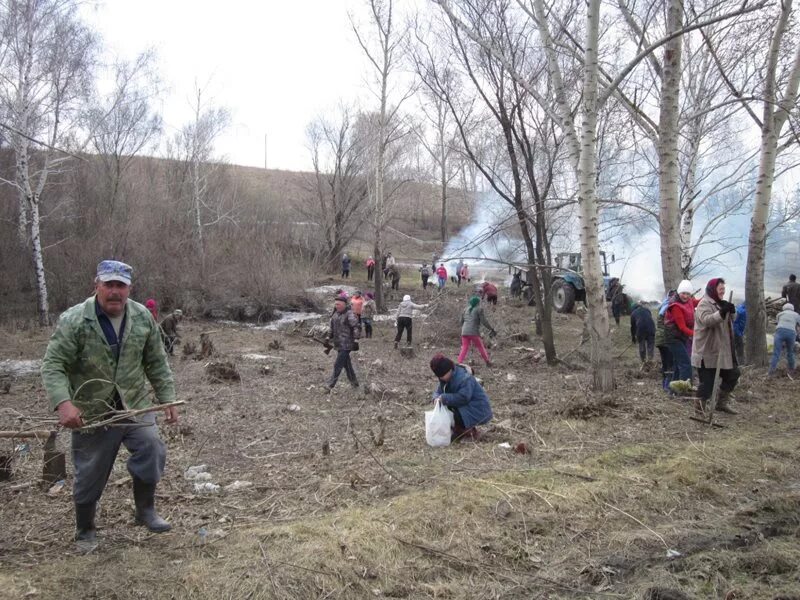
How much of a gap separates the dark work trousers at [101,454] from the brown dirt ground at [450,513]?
14.1 inches

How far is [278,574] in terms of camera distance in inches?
129

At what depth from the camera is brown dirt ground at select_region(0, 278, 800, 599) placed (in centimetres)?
330

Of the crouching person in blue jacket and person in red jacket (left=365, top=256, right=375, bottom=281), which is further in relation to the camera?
person in red jacket (left=365, top=256, right=375, bottom=281)

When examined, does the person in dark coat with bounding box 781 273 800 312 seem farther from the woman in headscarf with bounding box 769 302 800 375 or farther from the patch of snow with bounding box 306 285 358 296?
the patch of snow with bounding box 306 285 358 296

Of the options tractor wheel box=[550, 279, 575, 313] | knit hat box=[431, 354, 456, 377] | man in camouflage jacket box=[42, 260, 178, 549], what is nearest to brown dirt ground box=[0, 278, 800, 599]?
man in camouflage jacket box=[42, 260, 178, 549]

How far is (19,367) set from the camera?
40.6 feet

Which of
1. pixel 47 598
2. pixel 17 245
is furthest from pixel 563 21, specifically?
pixel 17 245

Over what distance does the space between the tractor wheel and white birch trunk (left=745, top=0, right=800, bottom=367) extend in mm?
9863

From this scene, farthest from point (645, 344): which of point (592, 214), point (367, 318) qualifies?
point (367, 318)

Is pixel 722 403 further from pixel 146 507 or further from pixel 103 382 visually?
pixel 103 382

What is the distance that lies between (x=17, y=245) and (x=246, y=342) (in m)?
10.7

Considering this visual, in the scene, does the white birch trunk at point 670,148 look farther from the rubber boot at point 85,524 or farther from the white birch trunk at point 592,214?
the rubber boot at point 85,524

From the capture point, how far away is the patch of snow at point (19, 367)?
11.8 meters

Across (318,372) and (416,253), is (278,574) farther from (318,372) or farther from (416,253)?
(416,253)
